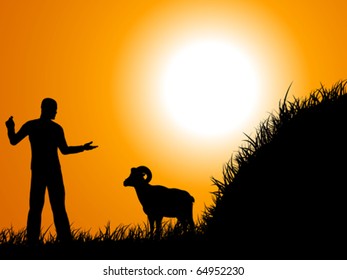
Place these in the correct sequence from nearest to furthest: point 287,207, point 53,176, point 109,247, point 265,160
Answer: point 287,207, point 265,160, point 109,247, point 53,176

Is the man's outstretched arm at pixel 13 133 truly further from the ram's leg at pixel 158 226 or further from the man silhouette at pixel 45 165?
the ram's leg at pixel 158 226

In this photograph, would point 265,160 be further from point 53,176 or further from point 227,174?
point 53,176

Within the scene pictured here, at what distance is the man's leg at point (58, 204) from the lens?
10.9 meters

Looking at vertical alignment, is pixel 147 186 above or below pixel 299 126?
above

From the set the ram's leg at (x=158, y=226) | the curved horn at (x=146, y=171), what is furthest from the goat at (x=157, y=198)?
the ram's leg at (x=158, y=226)

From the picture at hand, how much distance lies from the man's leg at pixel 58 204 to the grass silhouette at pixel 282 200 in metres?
0.85

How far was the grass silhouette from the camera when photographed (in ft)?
26.6

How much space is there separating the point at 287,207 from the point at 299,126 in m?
1.27

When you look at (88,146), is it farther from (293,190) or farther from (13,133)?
(293,190)

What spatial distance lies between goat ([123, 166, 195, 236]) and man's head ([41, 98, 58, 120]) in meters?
3.97

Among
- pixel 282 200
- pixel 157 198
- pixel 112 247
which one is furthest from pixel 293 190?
pixel 157 198

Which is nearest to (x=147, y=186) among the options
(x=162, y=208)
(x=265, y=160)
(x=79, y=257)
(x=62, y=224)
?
(x=162, y=208)

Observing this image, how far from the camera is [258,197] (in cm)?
853

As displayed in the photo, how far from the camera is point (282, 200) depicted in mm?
8289
